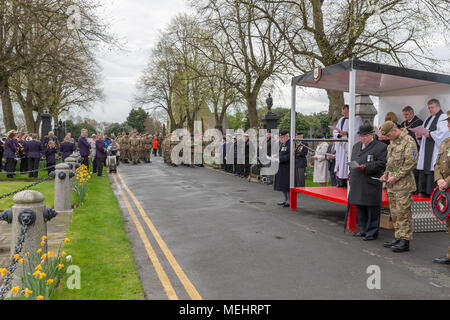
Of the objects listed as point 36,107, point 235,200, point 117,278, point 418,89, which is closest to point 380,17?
point 418,89

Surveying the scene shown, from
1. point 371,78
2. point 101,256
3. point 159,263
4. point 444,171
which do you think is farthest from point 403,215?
point 101,256

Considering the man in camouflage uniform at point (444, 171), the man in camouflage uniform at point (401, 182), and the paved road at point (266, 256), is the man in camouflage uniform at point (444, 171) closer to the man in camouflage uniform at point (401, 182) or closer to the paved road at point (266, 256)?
the paved road at point (266, 256)

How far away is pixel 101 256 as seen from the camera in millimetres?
5863

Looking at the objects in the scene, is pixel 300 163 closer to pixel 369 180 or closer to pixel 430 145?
pixel 430 145

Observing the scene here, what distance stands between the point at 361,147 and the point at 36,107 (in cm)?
3423

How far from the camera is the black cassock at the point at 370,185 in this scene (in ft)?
22.8

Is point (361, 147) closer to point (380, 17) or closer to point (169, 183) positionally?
point (169, 183)

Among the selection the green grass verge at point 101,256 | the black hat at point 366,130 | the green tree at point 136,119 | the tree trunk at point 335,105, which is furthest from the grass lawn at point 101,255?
the green tree at point 136,119

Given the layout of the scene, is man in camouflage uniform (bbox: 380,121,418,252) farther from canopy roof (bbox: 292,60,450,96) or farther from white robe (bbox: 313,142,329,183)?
white robe (bbox: 313,142,329,183)

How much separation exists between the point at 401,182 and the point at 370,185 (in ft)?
2.34

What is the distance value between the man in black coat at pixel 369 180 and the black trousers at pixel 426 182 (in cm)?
219

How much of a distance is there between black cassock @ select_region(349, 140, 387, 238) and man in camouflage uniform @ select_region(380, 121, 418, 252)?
405mm

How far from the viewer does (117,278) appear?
16.3 feet
